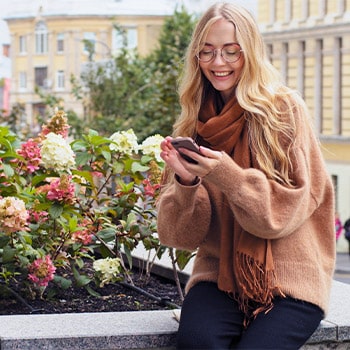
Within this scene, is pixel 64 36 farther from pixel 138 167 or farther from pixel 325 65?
pixel 138 167

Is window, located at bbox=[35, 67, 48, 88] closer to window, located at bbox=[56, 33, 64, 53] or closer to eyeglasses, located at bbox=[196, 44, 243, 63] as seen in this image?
window, located at bbox=[56, 33, 64, 53]

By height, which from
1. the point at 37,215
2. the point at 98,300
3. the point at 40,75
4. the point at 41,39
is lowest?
the point at 98,300

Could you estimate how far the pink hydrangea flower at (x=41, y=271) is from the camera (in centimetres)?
583

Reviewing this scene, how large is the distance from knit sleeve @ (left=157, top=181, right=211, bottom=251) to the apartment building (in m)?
59.5

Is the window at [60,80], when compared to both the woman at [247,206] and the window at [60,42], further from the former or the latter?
the woman at [247,206]

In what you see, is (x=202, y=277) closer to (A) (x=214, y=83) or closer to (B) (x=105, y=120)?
(A) (x=214, y=83)

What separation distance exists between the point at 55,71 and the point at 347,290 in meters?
65.6

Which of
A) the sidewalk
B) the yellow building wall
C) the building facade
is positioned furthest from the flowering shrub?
the yellow building wall

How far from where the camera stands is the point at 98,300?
20.0ft

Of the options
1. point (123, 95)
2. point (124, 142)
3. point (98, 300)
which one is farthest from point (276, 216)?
point (123, 95)

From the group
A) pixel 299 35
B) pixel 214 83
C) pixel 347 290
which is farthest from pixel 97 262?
pixel 299 35

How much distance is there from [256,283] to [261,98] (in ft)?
2.24

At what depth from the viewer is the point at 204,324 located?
460 centimetres

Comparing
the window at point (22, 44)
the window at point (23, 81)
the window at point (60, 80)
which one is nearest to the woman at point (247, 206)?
the window at point (60, 80)
